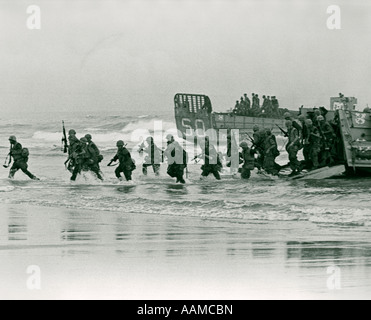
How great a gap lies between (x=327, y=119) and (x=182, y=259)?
1104 cm

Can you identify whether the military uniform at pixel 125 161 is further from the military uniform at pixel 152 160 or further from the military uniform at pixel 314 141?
the military uniform at pixel 314 141

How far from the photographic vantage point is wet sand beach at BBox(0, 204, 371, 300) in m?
7.76

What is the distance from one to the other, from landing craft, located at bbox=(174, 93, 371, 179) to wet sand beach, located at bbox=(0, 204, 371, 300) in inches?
255

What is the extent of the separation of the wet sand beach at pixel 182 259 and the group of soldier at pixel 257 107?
13.3 metres

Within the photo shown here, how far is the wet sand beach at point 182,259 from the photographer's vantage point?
7.76m

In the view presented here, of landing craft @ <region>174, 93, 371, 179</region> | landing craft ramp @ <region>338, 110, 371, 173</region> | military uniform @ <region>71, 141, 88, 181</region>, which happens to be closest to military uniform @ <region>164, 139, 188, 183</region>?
military uniform @ <region>71, 141, 88, 181</region>

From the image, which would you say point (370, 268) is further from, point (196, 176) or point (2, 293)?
point (196, 176)

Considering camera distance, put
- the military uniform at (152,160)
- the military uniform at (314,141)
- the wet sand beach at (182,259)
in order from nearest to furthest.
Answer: the wet sand beach at (182,259) < the military uniform at (314,141) < the military uniform at (152,160)

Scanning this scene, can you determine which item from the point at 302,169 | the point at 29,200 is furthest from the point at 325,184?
the point at 29,200

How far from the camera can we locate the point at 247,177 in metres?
19.7

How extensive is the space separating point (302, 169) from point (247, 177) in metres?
1.22

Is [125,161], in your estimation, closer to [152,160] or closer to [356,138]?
[152,160]

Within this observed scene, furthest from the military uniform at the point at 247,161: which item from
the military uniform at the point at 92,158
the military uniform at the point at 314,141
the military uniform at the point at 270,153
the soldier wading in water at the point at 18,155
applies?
the soldier wading in water at the point at 18,155

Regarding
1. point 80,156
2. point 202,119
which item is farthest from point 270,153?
point 202,119
